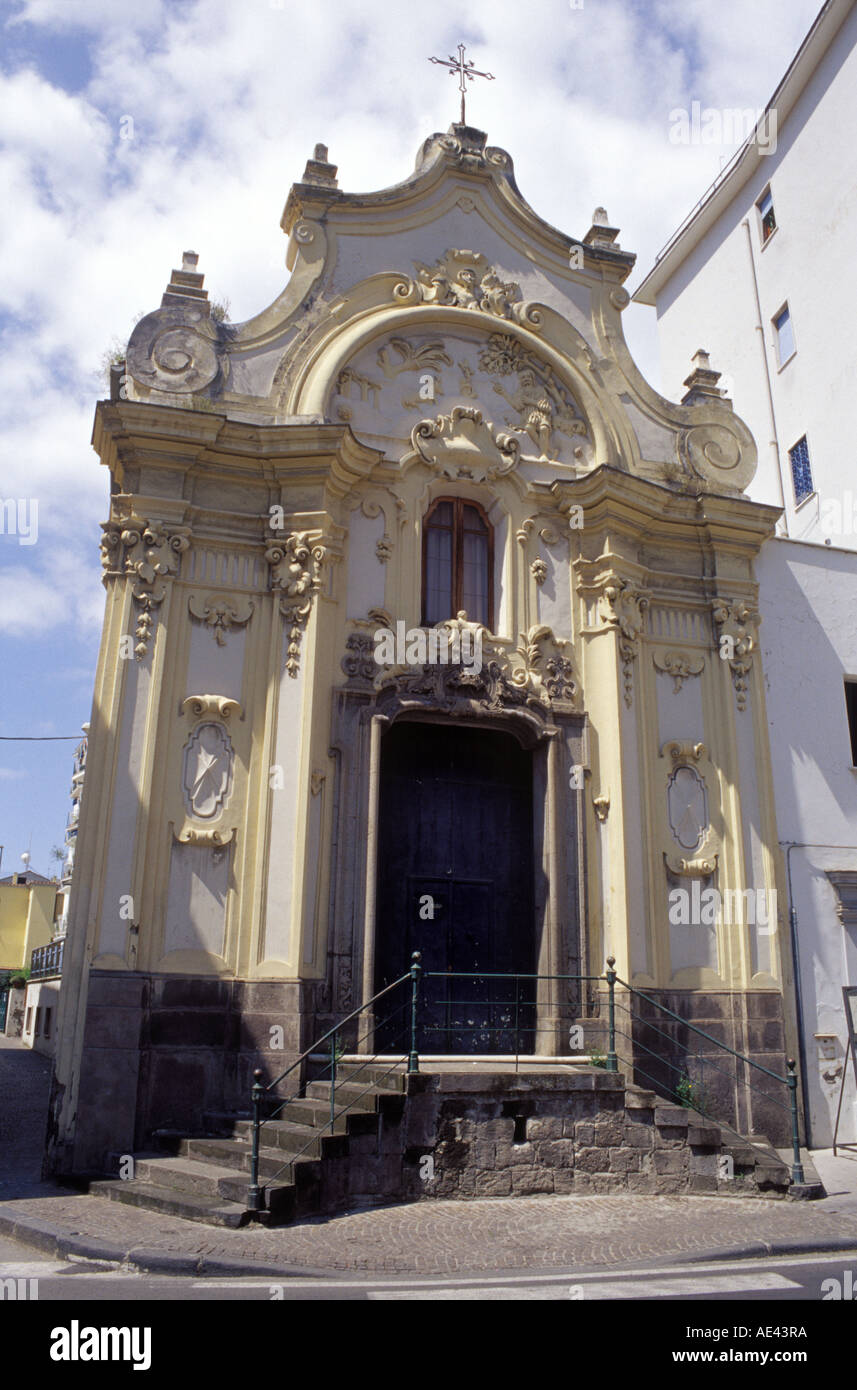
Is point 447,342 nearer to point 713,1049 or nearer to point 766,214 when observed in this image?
point 713,1049

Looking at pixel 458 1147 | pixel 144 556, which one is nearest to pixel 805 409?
pixel 144 556

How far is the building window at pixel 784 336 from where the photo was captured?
23.8 m

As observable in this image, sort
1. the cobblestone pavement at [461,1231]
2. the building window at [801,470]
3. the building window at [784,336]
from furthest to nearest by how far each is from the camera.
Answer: the building window at [784,336], the building window at [801,470], the cobblestone pavement at [461,1231]

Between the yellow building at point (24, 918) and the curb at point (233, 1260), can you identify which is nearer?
the curb at point (233, 1260)

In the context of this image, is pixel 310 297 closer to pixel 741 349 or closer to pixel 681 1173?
pixel 681 1173

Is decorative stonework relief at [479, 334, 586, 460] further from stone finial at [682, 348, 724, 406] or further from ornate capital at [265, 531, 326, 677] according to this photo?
ornate capital at [265, 531, 326, 677]

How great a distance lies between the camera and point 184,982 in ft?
39.8

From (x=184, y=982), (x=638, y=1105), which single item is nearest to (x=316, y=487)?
(x=184, y=982)

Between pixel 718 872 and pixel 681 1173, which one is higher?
pixel 718 872

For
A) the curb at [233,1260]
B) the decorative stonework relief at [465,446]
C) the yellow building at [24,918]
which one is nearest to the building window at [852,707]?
the decorative stonework relief at [465,446]

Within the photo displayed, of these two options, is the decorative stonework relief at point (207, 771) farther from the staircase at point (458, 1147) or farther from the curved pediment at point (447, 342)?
the curved pediment at point (447, 342)

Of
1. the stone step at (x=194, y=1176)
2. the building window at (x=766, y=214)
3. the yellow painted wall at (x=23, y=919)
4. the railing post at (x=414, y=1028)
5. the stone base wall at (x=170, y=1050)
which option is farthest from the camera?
the yellow painted wall at (x=23, y=919)

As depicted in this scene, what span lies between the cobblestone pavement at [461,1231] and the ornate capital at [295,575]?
6196mm
